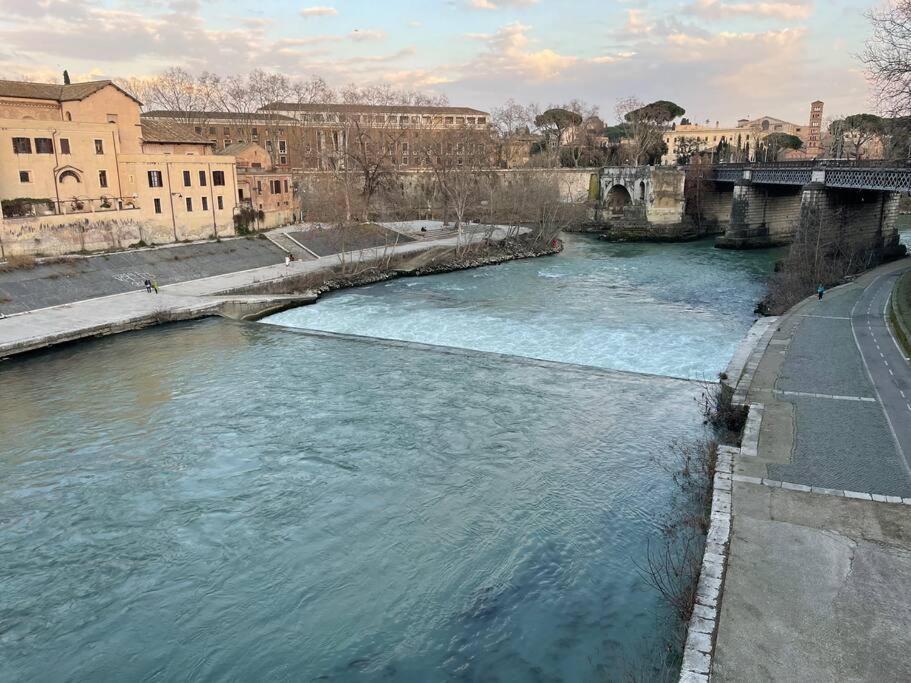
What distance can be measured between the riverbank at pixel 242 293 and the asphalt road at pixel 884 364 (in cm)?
1919

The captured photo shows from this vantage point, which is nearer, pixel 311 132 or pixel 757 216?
pixel 757 216

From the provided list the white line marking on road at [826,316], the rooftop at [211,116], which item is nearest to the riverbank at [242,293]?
the white line marking on road at [826,316]

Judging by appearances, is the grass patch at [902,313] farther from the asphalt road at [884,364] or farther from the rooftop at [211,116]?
the rooftop at [211,116]

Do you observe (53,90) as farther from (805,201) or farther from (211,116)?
(805,201)

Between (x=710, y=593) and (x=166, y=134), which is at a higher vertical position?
(x=166, y=134)

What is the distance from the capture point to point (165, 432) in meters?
13.8

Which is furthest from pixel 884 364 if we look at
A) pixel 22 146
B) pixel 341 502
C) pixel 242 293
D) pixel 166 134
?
pixel 166 134

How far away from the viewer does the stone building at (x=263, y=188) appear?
3847cm

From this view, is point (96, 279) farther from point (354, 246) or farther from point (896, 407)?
point (896, 407)

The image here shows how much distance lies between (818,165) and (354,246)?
951 inches

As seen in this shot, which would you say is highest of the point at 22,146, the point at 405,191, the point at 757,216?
the point at 22,146

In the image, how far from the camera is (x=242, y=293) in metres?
25.9

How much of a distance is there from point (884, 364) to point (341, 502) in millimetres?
12075

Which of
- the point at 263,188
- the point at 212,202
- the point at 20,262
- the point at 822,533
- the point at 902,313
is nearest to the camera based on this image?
the point at 822,533
